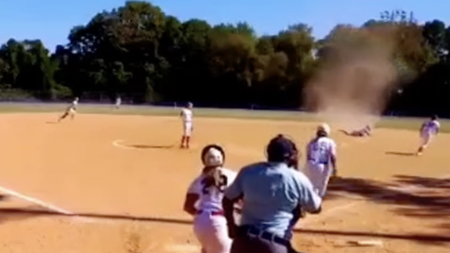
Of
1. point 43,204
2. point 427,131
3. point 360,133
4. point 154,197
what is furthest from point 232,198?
point 360,133

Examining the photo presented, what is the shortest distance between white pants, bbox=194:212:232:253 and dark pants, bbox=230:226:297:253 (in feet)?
5.40

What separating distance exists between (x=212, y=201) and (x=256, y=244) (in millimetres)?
1862

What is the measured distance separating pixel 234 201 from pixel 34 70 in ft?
337

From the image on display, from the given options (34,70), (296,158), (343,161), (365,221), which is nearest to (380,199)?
(365,221)

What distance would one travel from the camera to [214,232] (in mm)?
8484

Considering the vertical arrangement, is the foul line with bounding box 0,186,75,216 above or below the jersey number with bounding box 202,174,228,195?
below

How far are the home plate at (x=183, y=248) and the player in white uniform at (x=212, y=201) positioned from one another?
4084 millimetres

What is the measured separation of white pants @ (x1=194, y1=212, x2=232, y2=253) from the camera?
847cm

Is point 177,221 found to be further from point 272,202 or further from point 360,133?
point 360,133

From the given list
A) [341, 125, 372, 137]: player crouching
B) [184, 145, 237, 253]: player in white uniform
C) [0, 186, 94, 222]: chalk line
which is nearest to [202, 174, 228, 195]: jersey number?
[184, 145, 237, 253]: player in white uniform

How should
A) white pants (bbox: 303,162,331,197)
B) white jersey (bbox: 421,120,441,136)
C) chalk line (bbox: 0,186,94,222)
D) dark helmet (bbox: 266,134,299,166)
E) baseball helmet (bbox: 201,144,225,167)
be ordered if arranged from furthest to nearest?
white jersey (bbox: 421,120,441,136) → white pants (bbox: 303,162,331,197) → chalk line (bbox: 0,186,94,222) → baseball helmet (bbox: 201,144,225,167) → dark helmet (bbox: 266,134,299,166)

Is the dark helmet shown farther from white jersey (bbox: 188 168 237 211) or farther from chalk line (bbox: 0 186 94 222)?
chalk line (bbox: 0 186 94 222)

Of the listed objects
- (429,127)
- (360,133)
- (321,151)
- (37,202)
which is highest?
(321,151)

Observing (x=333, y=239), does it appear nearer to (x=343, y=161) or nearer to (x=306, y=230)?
(x=306, y=230)
